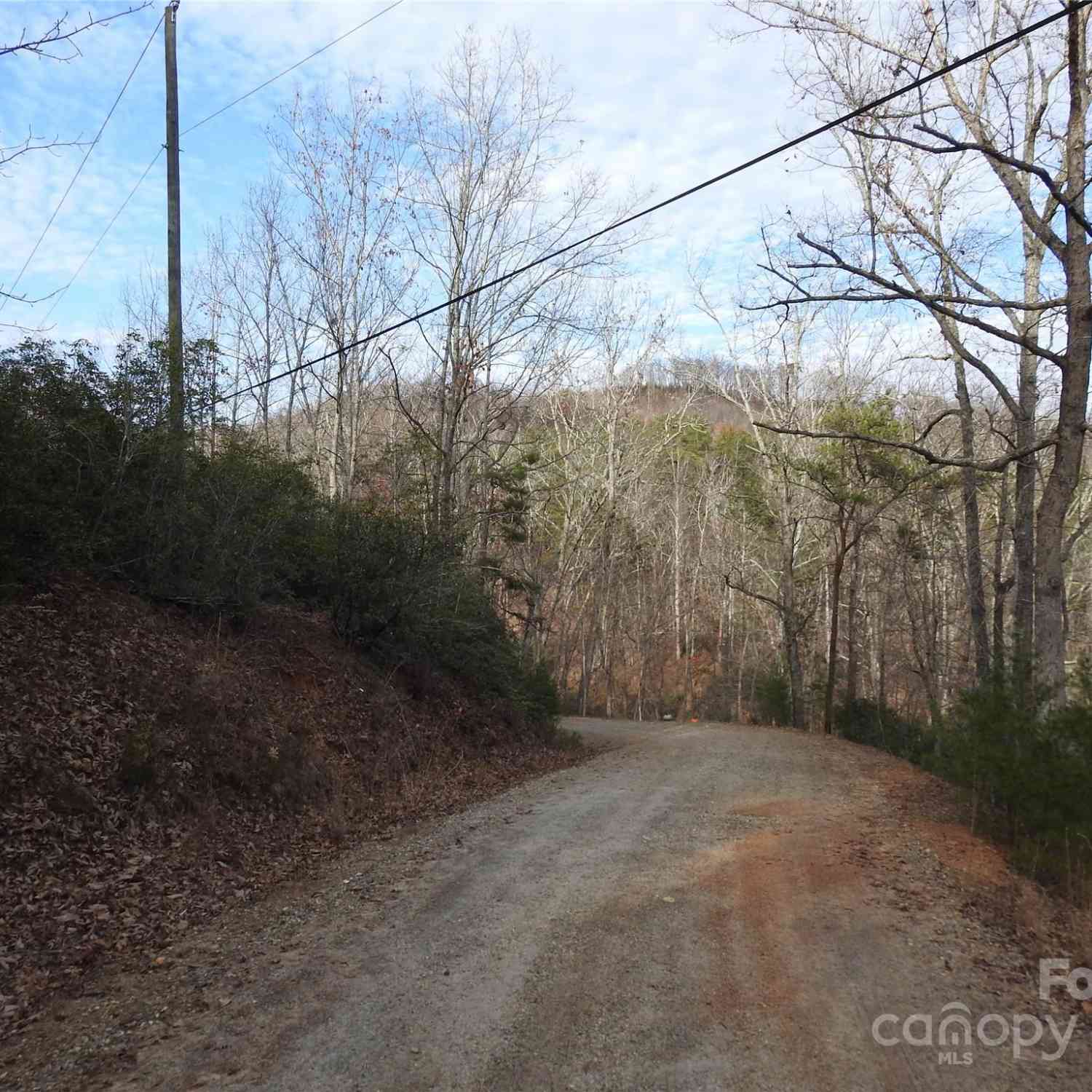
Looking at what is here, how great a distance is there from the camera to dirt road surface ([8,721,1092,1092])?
3.92 m

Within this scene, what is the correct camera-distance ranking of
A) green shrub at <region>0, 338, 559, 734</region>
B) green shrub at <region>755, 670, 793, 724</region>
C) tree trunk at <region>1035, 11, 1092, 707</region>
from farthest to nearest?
green shrub at <region>755, 670, 793, 724</region>, tree trunk at <region>1035, 11, 1092, 707</region>, green shrub at <region>0, 338, 559, 734</region>

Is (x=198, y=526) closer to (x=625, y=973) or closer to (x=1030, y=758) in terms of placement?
(x=625, y=973)

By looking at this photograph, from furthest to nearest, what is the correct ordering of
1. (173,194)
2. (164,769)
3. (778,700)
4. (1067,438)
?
(778,700), (173,194), (1067,438), (164,769)

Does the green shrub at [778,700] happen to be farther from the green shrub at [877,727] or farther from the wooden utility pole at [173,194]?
the wooden utility pole at [173,194]

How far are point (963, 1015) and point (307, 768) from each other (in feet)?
21.6

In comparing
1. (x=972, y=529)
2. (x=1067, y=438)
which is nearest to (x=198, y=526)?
(x=1067, y=438)

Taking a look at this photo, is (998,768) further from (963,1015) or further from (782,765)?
(782,765)

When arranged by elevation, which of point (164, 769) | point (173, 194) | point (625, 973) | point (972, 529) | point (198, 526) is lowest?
point (625, 973)

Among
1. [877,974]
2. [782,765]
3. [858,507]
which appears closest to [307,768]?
[877,974]

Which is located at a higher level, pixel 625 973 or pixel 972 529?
pixel 972 529

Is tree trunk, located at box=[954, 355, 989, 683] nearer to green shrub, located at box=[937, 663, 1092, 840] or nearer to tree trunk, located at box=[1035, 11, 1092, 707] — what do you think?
tree trunk, located at box=[1035, 11, 1092, 707]

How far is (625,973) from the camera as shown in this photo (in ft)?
16.0

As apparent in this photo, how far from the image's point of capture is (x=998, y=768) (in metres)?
7.72

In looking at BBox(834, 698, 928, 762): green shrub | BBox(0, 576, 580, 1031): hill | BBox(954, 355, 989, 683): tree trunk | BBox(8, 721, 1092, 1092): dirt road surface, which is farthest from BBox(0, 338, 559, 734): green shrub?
BBox(954, 355, 989, 683): tree trunk
